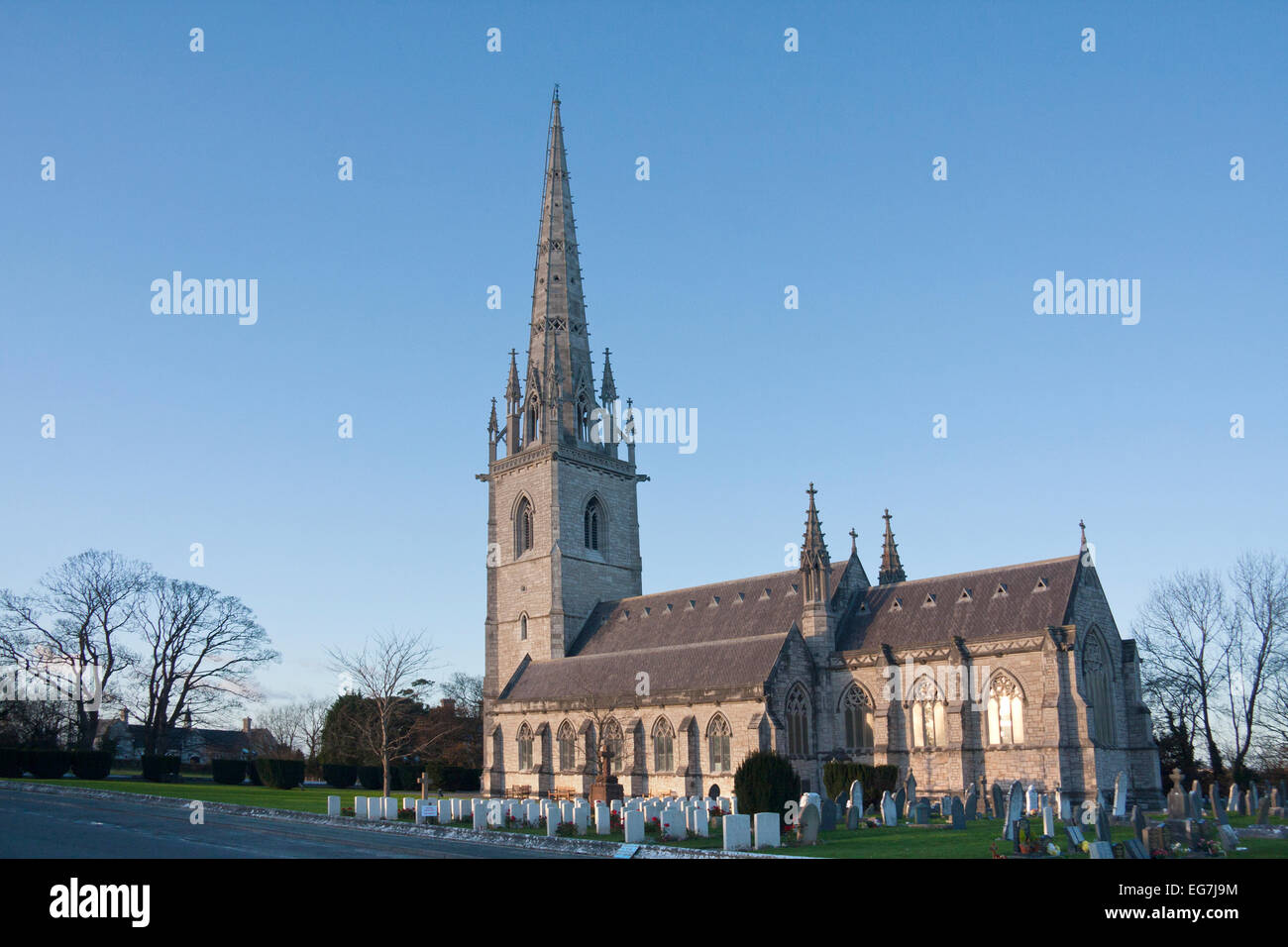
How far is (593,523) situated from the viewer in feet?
190

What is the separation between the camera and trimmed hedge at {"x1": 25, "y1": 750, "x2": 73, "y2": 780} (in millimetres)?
50656

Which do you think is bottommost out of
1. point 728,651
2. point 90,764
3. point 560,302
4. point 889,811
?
point 90,764

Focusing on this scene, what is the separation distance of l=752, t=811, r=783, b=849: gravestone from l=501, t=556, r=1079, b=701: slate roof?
1845 centimetres

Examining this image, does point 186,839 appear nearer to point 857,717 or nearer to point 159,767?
point 857,717

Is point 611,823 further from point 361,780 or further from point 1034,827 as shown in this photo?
point 361,780

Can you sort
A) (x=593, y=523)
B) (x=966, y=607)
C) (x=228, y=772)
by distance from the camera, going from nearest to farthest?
(x=966, y=607)
(x=593, y=523)
(x=228, y=772)

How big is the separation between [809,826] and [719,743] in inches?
751

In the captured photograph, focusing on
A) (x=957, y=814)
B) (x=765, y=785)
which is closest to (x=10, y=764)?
(x=765, y=785)

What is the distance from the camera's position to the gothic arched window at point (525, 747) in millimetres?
51094

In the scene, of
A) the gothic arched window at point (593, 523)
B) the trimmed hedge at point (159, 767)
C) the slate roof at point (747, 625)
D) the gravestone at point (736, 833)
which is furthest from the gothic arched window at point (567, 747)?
the gravestone at point (736, 833)
